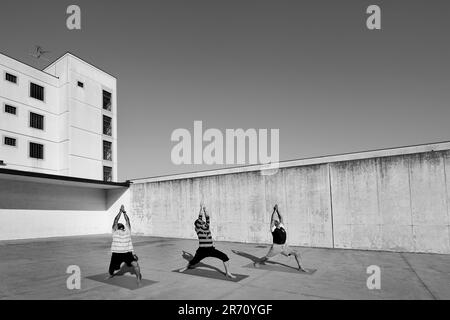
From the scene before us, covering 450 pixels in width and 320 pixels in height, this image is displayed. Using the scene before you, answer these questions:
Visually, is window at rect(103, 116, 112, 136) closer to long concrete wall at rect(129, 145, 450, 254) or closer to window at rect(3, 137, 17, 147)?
window at rect(3, 137, 17, 147)

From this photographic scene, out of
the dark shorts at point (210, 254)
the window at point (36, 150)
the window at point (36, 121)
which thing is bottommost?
the dark shorts at point (210, 254)

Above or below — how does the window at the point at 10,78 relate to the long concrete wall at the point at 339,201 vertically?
above

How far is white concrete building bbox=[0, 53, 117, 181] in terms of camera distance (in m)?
28.1

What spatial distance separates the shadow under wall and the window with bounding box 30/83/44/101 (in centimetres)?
1323

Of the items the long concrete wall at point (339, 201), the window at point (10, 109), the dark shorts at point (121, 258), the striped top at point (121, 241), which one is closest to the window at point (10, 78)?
the window at point (10, 109)

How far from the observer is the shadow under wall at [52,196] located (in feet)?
65.0

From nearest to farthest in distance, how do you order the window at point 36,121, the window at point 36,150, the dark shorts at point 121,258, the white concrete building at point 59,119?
the dark shorts at point 121,258 < the white concrete building at point 59,119 < the window at point 36,150 < the window at point 36,121

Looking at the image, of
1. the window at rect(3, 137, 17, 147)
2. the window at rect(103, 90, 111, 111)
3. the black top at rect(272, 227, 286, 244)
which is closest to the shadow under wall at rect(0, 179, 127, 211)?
the window at rect(3, 137, 17, 147)

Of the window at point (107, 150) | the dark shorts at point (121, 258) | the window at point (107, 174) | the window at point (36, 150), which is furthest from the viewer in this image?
the window at point (107, 150)

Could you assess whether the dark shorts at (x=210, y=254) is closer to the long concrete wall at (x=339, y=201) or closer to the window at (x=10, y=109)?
the long concrete wall at (x=339, y=201)
